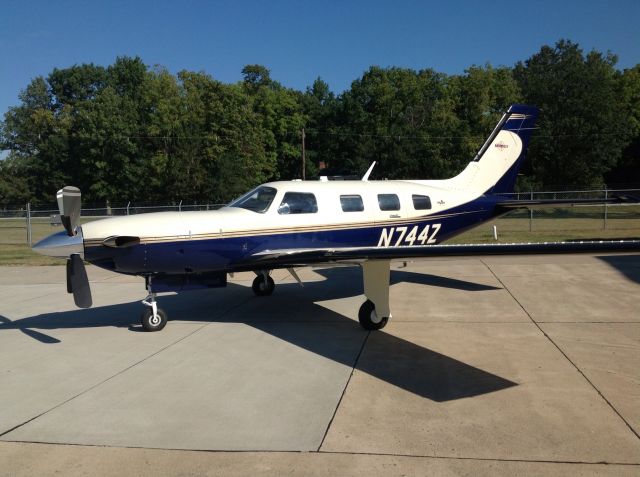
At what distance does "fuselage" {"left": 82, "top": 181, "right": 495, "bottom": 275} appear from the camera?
7.84 m

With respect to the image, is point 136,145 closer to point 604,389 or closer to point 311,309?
point 311,309

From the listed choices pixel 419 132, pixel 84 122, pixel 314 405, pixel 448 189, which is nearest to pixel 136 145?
pixel 84 122

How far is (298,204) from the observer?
29.2 ft

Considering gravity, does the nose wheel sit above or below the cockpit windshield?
below

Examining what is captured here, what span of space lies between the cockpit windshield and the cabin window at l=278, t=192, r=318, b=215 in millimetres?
227

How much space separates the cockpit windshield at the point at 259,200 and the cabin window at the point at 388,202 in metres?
2.12

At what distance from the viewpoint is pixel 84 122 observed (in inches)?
2429

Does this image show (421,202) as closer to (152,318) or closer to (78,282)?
(152,318)

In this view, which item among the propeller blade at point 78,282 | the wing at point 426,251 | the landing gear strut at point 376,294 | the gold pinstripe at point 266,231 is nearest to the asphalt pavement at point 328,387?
the landing gear strut at point 376,294

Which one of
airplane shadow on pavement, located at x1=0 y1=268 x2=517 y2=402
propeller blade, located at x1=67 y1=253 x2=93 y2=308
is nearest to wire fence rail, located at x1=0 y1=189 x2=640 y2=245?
airplane shadow on pavement, located at x1=0 y1=268 x2=517 y2=402

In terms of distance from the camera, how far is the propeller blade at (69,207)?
737 centimetres

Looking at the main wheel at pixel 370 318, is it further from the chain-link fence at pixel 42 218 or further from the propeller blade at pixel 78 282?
the chain-link fence at pixel 42 218

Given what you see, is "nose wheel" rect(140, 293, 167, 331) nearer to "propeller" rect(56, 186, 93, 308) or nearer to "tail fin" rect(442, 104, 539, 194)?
"propeller" rect(56, 186, 93, 308)

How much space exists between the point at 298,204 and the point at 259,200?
669mm
